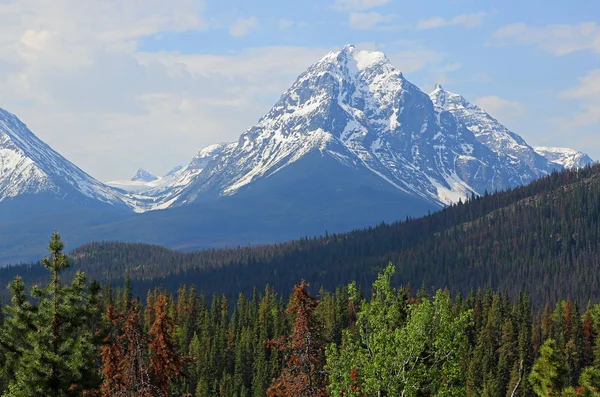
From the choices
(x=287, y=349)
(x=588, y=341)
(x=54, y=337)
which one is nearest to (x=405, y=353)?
(x=287, y=349)

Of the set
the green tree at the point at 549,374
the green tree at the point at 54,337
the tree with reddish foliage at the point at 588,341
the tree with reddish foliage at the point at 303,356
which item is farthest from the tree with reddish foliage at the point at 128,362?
the tree with reddish foliage at the point at 588,341

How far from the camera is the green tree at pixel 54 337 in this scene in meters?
43.7

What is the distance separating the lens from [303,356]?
4569 centimetres

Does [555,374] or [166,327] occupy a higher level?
[166,327]

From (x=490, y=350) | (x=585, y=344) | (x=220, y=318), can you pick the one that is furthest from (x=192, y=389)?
(x=585, y=344)

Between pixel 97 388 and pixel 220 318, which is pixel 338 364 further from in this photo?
pixel 220 318

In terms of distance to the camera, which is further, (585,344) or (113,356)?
(585,344)

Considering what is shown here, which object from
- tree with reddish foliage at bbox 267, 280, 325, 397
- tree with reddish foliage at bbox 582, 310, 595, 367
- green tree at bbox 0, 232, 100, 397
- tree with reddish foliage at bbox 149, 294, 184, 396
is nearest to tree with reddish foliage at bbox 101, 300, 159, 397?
tree with reddish foliage at bbox 149, 294, 184, 396

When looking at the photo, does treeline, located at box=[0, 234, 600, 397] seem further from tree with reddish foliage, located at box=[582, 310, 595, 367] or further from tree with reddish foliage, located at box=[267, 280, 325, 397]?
tree with reddish foliage, located at box=[582, 310, 595, 367]

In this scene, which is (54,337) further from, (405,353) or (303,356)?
(405,353)

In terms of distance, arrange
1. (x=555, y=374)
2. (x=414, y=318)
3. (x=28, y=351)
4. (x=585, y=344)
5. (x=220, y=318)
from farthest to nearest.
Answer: (x=220, y=318)
(x=585, y=344)
(x=555, y=374)
(x=28, y=351)
(x=414, y=318)

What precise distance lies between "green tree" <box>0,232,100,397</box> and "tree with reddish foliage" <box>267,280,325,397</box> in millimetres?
10484

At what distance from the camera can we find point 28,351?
1727 inches

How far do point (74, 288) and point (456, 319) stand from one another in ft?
66.9
